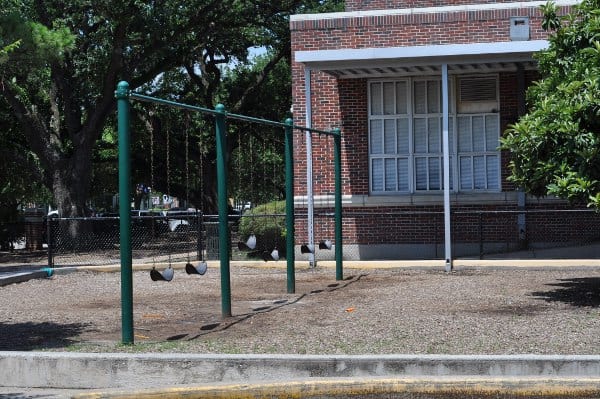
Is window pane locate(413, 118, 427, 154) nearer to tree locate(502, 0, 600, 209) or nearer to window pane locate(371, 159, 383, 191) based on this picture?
window pane locate(371, 159, 383, 191)

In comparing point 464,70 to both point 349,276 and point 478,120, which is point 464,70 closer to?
point 478,120

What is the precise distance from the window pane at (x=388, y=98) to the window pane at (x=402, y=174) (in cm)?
119

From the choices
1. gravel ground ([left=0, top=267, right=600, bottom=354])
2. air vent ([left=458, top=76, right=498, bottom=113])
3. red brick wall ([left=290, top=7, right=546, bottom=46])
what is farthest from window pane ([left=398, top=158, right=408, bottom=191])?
gravel ground ([left=0, top=267, right=600, bottom=354])

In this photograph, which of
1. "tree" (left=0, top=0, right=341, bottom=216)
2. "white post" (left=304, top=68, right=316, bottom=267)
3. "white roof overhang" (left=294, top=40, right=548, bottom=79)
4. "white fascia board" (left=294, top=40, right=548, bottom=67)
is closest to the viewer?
"white fascia board" (left=294, top=40, right=548, bottom=67)

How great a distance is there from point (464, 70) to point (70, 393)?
1352 centimetres

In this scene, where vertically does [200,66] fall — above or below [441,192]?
above

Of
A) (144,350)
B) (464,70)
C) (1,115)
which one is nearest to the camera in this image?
(144,350)

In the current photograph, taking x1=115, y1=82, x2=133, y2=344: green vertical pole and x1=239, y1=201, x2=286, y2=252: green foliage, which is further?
x1=239, y1=201, x2=286, y2=252: green foliage

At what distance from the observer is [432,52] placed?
57.5 ft

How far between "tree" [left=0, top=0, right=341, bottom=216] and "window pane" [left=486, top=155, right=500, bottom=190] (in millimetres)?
11493

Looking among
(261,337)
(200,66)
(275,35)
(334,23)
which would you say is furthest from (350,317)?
(200,66)

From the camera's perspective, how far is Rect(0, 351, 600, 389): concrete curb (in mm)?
7926

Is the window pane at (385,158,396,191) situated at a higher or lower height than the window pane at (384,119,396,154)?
lower

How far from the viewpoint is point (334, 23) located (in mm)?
20266
